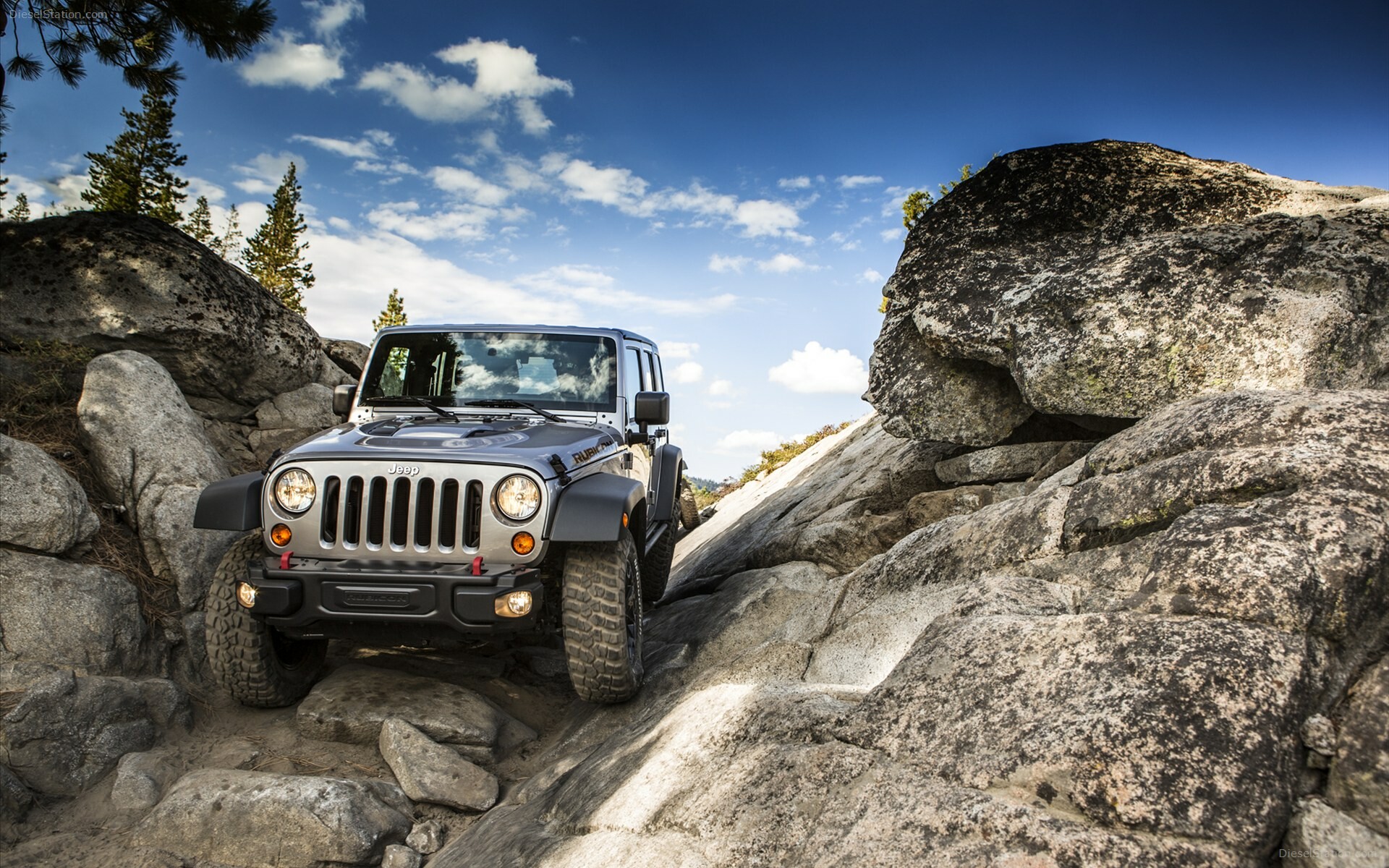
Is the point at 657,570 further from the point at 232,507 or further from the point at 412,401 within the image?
the point at 232,507

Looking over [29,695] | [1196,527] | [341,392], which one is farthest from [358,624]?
[1196,527]

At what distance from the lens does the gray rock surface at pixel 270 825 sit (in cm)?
370

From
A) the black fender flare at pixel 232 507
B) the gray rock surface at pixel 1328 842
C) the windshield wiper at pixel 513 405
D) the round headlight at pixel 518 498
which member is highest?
the windshield wiper at pixel 513 405

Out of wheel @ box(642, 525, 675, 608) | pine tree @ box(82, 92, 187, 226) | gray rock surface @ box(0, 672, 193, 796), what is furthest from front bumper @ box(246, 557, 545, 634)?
pine tree @ box(82, 92, 187, 226)

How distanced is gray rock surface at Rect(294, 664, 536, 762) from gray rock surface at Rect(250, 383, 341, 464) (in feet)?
14.8

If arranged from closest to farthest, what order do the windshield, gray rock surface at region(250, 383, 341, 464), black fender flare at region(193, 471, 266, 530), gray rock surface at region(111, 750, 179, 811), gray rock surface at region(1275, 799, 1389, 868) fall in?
gray rock surface at region(1275, 799, 1389, 868) → gray rock surface at region(111, 750, 179, 811) → black fender flare at region(193, 471, 266, 530) → the windshield → gray rock surface at region(250, 383, 341, 464)

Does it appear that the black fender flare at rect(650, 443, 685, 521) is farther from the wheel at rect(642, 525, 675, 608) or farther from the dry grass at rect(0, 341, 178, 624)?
the dry grass at rect(0, 341, 178, 624)

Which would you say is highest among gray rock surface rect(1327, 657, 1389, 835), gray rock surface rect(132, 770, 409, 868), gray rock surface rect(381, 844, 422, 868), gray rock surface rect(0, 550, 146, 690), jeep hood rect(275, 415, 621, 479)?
jeep hood rect(275, 415, 621, 479)

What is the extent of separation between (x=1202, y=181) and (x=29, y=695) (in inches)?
321

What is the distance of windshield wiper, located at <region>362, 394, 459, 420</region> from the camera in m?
5.44

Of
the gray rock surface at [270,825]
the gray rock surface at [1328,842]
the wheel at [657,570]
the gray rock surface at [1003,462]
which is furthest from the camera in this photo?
the wheel at [657,570]

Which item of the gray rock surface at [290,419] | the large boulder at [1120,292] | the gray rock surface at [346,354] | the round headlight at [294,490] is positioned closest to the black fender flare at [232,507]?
Answer: the round headlight at [294,490]

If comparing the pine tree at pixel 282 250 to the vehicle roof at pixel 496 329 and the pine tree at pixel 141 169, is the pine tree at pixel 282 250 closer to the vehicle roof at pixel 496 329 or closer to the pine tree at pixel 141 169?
the pine tree at pixel 141 169

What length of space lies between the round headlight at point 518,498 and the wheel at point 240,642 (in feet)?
4.69
